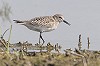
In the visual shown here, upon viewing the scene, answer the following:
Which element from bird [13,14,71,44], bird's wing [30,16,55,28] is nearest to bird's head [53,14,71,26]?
bird [13,14,71,44]

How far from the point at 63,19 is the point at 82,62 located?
5.94m

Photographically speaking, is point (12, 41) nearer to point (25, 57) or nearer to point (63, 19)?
point (63, 19)

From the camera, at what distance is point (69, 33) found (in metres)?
10.4

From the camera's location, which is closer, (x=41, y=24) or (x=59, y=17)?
(x=41, y=24)

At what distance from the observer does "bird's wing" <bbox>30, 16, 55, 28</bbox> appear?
436 inches

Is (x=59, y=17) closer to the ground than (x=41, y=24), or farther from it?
farther from it

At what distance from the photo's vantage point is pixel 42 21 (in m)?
11.2

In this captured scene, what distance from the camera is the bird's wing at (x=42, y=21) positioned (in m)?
11.1

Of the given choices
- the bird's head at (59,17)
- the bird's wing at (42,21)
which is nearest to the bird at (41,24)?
the bird's wing at (42,21)

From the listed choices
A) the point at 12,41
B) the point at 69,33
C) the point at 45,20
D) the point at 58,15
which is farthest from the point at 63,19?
the point at 12,41

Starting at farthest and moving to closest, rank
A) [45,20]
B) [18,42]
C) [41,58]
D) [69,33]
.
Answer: [45,20] < [69,33] < [18,42] < [41,58]

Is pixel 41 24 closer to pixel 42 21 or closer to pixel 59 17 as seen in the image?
pixel 42 21

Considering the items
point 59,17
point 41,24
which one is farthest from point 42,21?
point 59,17

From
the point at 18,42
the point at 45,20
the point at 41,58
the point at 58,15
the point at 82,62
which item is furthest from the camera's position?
the point at 58,15
